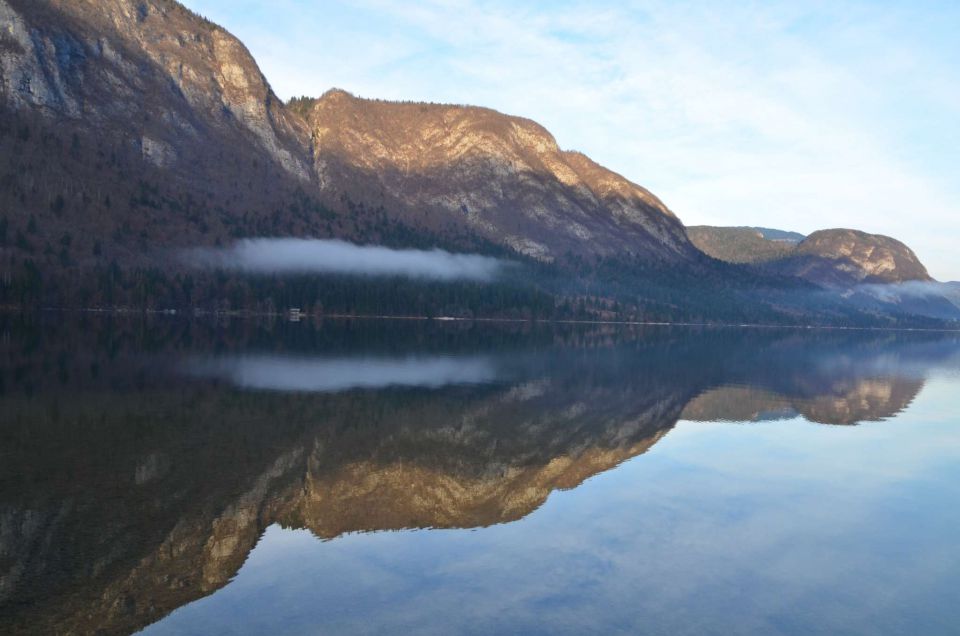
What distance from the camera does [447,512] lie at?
25.8 meters

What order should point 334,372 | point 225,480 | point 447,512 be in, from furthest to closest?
point 334,372 < point 225,480 < point 447,512

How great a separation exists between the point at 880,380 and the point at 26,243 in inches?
7330

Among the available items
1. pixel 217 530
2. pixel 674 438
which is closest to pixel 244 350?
pixel 674 438

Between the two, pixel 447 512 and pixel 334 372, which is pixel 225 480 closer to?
pixel 447 512

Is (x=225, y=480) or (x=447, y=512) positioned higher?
(x=225, y=480)

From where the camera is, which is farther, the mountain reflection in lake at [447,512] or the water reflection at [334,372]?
the water reflection at [334,372]

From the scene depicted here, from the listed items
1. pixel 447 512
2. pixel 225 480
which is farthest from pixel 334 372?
pixel 447 512

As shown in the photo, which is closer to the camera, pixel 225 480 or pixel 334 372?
pixel 225 480

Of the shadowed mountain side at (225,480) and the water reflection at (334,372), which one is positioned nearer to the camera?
the shadowed mountain side at (225,480)

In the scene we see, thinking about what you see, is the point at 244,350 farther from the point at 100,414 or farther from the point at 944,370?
the point at 944,370

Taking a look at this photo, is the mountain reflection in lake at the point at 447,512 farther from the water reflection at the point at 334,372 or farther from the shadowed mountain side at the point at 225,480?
the water reflection at the point at 334,372

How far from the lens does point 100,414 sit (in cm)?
3591

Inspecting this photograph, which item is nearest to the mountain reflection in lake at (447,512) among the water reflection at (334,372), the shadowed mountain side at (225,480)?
the shadowed mountain side at (225,480)

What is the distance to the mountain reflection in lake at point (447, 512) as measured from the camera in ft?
57.1
